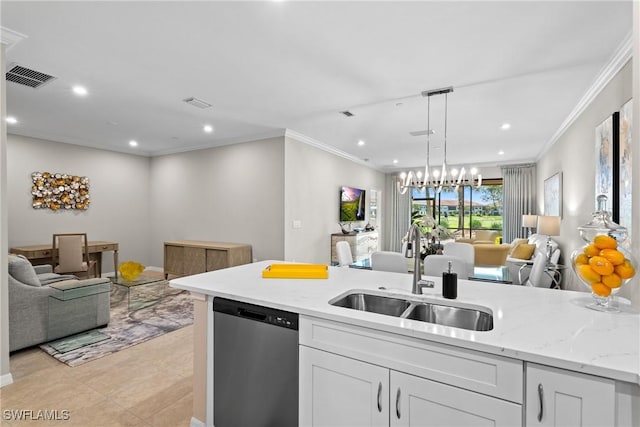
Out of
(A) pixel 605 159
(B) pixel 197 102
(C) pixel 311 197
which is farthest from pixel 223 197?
(A) pixel 605 159

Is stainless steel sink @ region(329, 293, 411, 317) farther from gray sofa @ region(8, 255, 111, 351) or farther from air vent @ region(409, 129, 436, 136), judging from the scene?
air vent @ region(409, 129, 436, 136)

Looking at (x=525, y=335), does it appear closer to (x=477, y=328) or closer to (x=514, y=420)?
(x=514, y=420)

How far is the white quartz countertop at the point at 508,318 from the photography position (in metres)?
0.97

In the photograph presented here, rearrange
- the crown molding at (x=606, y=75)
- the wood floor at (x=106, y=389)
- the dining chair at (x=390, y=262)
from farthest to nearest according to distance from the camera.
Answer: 1. the dining chair at (x=390, y=262)
2. the crown molding at (x=606, y=75)
3. the wood floor at (x=106, y=389)

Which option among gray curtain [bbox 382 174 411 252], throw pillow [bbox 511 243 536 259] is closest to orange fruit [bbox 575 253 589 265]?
throw pillow [bbox 511 243 536 259]

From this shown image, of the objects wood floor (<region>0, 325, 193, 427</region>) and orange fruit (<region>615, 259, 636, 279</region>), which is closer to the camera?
orange fruit (<region>615, 259, 636, 279</region>)

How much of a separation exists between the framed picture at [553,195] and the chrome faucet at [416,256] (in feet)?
13.5

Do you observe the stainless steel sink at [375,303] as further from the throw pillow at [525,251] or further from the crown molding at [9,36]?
the throw pillow at [525,251]

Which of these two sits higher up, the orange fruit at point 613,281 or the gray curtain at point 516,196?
the gray curtain at point 516,196

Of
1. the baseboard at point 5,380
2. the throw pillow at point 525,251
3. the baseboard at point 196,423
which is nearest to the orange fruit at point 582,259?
the baseboard at point 196,423

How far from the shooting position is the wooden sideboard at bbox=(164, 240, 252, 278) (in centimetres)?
500

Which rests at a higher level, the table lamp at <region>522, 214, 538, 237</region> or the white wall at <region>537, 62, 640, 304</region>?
the white wall at <region>537, 62, 640, 304</region>

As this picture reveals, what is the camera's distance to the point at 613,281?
129 cm

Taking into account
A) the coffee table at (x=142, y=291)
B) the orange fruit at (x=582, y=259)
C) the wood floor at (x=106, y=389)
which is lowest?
the wood floor at (x=106, y=389)
